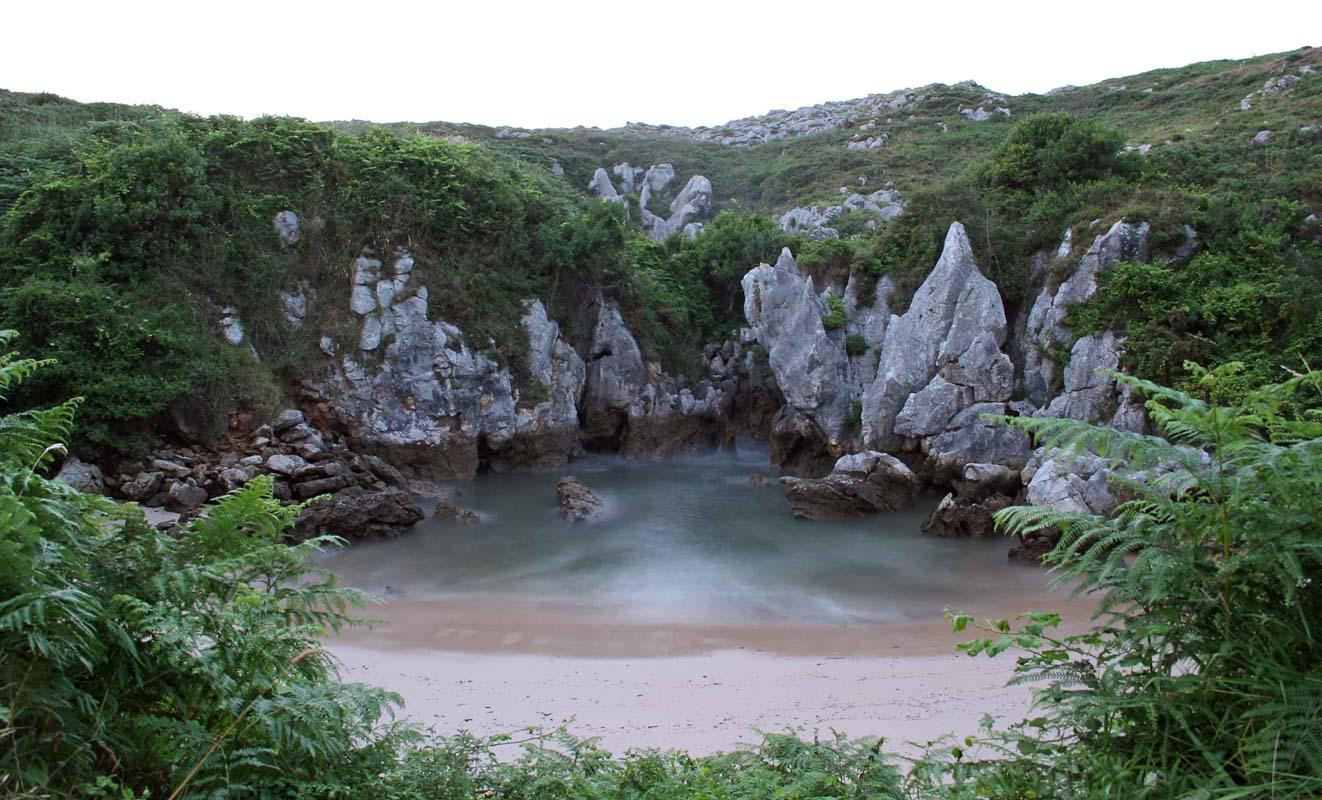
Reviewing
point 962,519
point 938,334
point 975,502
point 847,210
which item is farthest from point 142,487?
point 847,210

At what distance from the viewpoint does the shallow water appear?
11.5 meters

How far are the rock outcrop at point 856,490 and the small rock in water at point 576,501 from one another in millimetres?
4446

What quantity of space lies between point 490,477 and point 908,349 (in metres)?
11.5

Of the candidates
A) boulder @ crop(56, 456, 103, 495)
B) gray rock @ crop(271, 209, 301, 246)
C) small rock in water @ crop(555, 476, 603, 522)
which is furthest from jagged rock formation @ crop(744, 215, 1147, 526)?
boulder @ crop(56, 456, 103, 495)

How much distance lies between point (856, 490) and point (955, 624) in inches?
564

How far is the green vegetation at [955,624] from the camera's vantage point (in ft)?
7.22

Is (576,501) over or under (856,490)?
under

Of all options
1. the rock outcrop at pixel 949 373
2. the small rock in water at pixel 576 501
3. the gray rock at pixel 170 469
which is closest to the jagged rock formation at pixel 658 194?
the rock outcrop at pixel 949 373

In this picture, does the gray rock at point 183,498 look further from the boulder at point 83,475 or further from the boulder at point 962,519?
the boulder at point 962,519

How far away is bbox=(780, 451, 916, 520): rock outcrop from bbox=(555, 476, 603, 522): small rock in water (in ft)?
14.6

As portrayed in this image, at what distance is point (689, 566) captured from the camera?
44.9 ft

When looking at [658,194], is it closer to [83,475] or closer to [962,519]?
[962,519]

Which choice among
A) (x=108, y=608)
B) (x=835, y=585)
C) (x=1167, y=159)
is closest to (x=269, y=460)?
(x=835, y=585)

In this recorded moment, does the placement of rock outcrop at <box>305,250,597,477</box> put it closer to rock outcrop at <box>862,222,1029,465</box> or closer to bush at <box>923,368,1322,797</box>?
rock outcrop at <box>862,222,1029,465</box>
